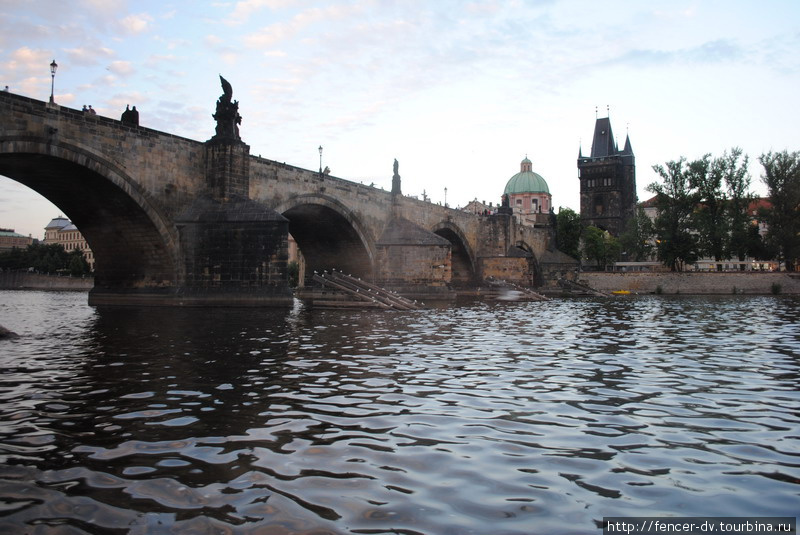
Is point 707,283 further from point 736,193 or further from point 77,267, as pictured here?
point 77,267

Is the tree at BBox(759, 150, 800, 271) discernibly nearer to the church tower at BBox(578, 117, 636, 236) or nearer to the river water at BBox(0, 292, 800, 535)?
the church tower at BBox(578, 117, 636, 236)

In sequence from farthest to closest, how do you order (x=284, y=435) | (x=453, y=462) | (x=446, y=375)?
(x=446, y=375) < (x=284, y=435) < (x=453, y=462)

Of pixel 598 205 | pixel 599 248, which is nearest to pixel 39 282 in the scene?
pixel 599 248

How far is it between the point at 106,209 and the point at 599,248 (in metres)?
75.2

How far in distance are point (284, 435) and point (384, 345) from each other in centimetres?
746

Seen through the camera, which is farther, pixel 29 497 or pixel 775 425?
pixel 775 425

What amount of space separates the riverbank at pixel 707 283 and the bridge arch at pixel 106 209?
154ft

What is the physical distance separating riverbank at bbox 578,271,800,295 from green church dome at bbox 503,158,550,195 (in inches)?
2361

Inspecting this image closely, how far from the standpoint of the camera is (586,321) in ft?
70.7

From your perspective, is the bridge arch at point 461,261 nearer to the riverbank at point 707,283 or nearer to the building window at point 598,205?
the riverbank at point 707,283

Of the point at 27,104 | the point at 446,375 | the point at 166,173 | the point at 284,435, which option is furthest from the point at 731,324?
the point at 27,104

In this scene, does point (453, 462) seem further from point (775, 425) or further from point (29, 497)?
point (775, 425)

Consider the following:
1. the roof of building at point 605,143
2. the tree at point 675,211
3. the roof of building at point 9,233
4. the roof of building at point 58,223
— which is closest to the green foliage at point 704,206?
the tree at point 675,211

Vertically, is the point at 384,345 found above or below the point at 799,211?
below
